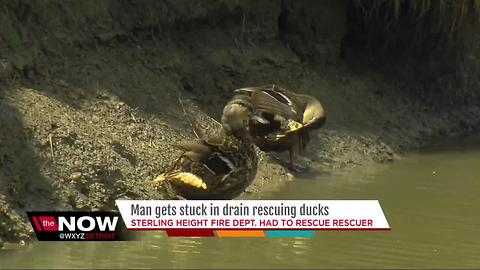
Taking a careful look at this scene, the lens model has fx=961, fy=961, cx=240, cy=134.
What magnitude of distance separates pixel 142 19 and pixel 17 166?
332cm

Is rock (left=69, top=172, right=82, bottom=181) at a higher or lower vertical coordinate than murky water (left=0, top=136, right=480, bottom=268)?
higher

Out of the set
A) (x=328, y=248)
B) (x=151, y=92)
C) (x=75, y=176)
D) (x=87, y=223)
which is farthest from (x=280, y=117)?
(x=87, y=223)

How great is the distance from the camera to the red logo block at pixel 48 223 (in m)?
6.43

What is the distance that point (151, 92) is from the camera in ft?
30.8

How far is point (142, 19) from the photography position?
9953mm

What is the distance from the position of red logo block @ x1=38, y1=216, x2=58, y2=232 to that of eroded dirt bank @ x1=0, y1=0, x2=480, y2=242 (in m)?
0.12

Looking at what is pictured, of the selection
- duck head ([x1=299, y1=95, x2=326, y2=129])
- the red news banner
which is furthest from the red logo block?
duck head ([x1=299, y1=95, x2=326, y2=129])

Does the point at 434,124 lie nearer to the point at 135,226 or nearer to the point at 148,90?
the point at 148,90

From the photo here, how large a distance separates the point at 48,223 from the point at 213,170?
1281 mm
